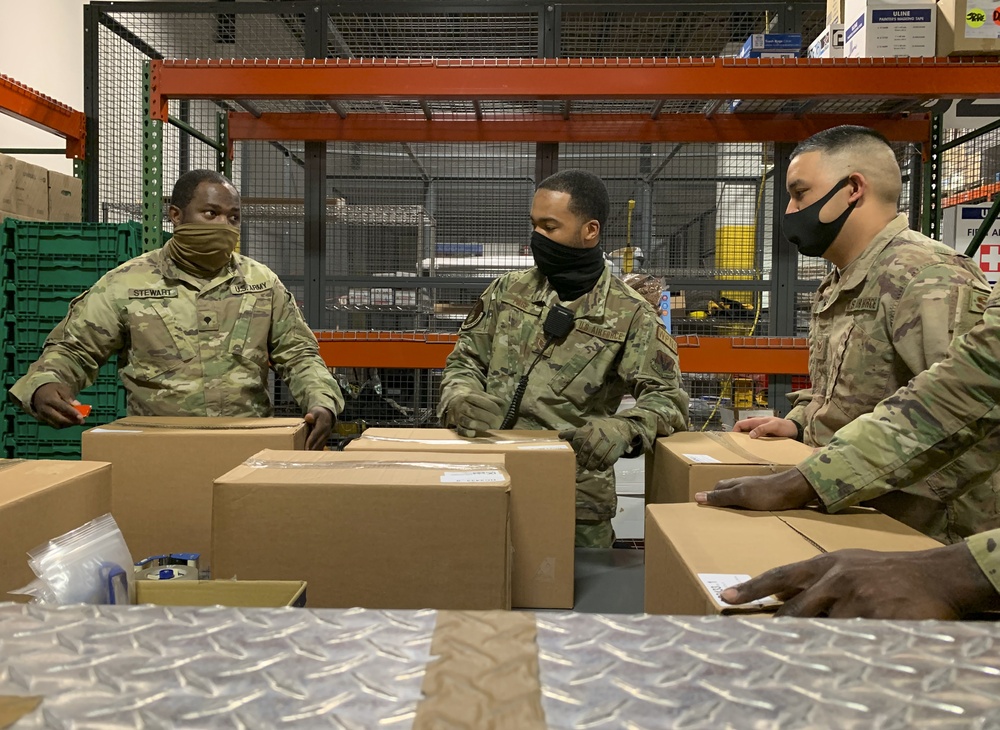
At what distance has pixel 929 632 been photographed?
1.50 ft

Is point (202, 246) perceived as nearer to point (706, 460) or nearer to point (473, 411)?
point (473, 411)

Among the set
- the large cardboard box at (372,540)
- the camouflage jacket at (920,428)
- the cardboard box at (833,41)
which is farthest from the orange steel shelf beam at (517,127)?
the large cardboard box at (372,540)

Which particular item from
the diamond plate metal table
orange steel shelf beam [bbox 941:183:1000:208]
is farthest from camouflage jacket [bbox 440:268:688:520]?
orange steel shelf beam [bbox 941:183:1000:208]

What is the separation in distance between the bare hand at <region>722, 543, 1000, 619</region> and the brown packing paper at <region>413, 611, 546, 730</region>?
32 centimetres

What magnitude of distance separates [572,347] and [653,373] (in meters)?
0.26

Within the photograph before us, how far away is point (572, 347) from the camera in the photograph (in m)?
2.19

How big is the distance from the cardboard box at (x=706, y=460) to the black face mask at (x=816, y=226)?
50 centimetres

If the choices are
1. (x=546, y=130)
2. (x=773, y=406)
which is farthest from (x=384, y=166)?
(x=773, y=406)

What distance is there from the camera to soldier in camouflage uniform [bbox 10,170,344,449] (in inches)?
88.1

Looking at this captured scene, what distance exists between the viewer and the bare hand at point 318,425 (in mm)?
1977

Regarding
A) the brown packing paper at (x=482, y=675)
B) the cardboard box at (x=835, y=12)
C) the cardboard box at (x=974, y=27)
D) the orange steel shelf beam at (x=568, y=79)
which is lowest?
the brown packing paper at (x=482, y=675)

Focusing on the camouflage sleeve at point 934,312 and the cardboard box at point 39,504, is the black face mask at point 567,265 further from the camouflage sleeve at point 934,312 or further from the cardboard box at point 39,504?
the cardboard box at point 39,504

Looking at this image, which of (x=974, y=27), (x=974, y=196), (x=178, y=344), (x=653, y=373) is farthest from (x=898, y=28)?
(x=178, y=344)

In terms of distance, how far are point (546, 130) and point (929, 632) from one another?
144 inches
